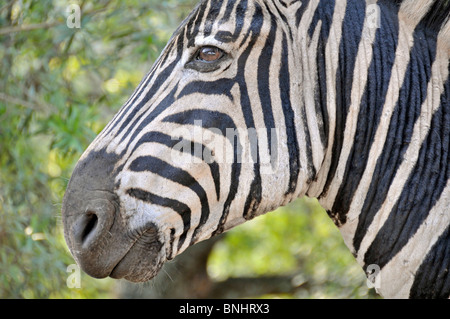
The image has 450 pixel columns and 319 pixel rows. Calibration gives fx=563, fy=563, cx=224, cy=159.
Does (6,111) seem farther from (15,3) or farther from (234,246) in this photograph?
(234,246)

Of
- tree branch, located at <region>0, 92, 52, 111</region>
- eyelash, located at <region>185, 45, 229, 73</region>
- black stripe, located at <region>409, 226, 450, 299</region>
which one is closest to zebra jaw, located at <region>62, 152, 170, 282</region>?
eyelash, located at <region>185, 45, 229, 73</region>

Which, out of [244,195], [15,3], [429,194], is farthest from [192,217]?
[15,3]

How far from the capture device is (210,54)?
8.64ft

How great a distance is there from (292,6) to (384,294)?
4.76 ft

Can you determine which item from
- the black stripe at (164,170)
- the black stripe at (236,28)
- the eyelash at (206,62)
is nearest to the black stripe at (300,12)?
the black stripe at (236,28)

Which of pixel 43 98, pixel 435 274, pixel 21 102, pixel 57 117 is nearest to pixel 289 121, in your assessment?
pixel 435 274

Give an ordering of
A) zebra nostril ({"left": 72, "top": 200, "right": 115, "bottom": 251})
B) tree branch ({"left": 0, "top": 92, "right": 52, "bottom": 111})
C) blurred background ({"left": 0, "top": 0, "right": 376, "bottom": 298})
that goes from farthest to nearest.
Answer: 1. tree branch ({"left": 0, "top": 92, "right": 52, "bottom": 111})
2. blurred background ({"left": 0, "top": 0, "right": 376, "bottom": 298})
3. zebra nostril ({"left": 72, "top": 200, "right": 115, "bottom": 251})

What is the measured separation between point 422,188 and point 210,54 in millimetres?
1165

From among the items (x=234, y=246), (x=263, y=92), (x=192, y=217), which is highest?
(x=263, y=92)

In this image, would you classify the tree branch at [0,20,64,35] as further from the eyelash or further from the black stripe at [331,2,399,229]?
the black stripe at [331,2,399,229]

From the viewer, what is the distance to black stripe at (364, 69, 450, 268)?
260 centimetres

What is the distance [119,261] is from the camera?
102 inches

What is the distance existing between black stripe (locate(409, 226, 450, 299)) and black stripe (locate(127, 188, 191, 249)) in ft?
3.58

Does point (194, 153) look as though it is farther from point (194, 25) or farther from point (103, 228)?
point (194, 25)
